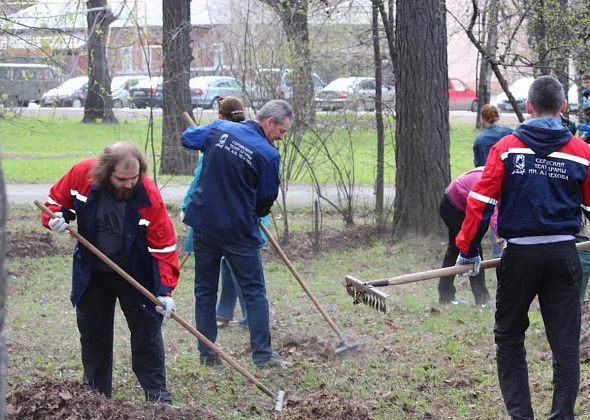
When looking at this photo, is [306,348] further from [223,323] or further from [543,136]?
[543,136]

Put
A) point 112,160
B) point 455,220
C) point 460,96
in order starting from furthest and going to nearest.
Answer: point 460,96 < point 455,220 < point 112,160

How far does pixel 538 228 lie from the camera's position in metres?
4.70

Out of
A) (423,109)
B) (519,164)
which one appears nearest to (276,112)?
(519,164)

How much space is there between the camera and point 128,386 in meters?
6.13

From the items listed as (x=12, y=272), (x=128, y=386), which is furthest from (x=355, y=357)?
(x=12, y=272)

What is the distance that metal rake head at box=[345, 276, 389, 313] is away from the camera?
5.64 meters

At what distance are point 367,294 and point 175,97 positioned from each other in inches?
316

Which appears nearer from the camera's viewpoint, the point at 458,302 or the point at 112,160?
the point at 112,160

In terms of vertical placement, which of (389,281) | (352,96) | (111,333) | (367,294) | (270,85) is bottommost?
(111,333)

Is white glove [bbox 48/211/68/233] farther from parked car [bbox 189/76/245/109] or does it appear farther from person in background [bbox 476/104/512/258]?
person in background [bbox 476/104/512/258]

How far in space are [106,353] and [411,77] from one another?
635 cm

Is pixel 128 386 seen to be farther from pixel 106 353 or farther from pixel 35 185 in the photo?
pixel 35 185

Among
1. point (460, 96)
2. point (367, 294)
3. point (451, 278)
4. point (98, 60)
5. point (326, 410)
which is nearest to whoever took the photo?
point (326, 410)

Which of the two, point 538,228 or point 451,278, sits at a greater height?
point 538,228
